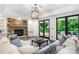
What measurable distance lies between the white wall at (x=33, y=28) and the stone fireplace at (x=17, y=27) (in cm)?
8

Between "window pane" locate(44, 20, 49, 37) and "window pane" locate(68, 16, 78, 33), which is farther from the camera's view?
"window pane" locate(44, 20, 49, 37)

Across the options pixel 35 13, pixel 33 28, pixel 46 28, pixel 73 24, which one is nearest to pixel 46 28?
pixel 46 28

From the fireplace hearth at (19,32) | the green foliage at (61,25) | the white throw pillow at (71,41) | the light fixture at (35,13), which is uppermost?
the light fixture at (35,13)

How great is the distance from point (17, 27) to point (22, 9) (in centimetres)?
37

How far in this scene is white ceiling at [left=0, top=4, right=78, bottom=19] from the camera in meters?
2.11

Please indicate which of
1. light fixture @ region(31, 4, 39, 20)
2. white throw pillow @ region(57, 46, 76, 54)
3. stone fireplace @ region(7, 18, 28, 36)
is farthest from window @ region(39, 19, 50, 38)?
white throw pillow @ region(57, 46, 76, 54)

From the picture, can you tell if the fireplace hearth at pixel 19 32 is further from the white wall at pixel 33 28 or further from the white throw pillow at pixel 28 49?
the white throw pillow at pixel 28 49

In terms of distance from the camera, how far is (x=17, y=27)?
2.22 m

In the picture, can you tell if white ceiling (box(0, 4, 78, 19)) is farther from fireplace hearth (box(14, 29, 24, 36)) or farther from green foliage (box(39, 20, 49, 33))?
fireplace hearth (box(14, 29, 24, 36))

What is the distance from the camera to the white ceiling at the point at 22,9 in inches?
83.0


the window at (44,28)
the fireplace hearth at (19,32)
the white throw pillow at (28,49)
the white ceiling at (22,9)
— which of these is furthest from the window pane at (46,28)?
the fireplace hearth at (19,32)

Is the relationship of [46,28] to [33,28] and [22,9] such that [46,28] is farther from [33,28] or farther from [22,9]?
[22,9]
